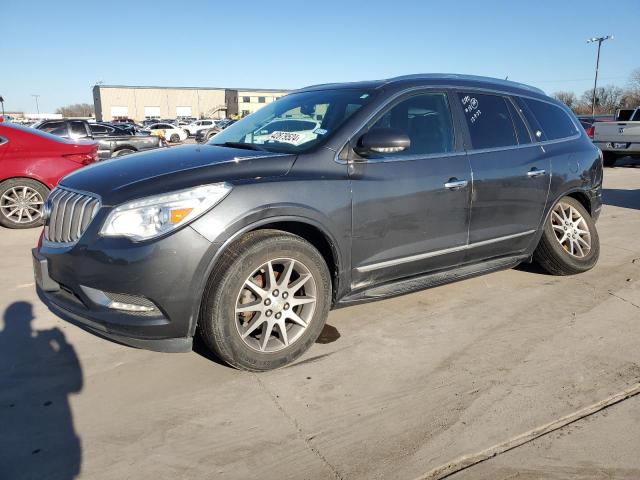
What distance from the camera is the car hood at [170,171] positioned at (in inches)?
113

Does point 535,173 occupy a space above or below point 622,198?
above

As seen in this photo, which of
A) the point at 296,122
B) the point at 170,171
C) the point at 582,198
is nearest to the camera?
the point at 170,171

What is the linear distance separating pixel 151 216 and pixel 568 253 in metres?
3.80

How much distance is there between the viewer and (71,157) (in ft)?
24.3

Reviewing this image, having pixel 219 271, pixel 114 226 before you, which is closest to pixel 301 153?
pixel 219 271

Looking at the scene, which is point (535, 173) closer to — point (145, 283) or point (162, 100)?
point (145, 283)

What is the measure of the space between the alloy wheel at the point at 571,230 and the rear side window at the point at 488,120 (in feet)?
2.98

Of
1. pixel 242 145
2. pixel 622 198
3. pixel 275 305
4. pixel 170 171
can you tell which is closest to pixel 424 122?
pixel 242 145

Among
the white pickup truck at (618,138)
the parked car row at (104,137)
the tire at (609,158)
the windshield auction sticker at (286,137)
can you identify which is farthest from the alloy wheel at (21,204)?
the tire at (609,158)

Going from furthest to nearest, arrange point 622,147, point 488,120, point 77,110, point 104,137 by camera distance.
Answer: point 77,110, point 622,147, point 104,137, point 488,120

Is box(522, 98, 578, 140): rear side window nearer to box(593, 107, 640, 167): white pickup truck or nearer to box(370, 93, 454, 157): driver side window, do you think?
box(370, 93, 454, 157): driver side window

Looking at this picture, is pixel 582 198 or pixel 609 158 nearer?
pixel 582 198

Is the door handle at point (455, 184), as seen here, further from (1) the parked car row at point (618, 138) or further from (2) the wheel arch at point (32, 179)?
(1) the parked car row at point (618, 138)

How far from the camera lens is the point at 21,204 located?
7180 millimetres
